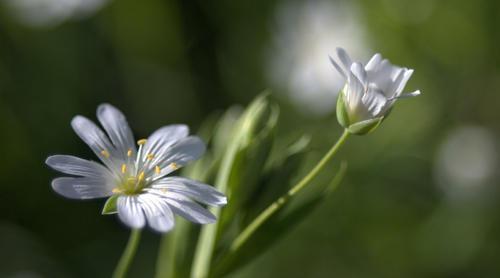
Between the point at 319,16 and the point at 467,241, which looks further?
the point at 319,16

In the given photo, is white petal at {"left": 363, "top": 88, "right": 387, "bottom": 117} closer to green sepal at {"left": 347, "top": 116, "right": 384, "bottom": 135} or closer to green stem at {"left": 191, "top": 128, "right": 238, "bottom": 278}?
green sepal at {"left": 347, "top": 116, "right": 384, "bottom": 135}

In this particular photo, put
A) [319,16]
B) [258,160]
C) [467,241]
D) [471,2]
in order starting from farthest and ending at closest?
[319,16] < [471,2] < [467,241] < [258,160]

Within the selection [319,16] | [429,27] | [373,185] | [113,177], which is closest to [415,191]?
[373,185]

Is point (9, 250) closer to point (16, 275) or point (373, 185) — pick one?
point (16, 275)

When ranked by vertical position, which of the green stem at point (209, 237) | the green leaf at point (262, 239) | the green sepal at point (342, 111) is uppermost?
the green sepal at point (342, 111)

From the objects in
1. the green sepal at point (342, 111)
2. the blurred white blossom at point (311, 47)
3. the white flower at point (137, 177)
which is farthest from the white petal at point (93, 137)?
the blurred white blossom at point (311, 47)

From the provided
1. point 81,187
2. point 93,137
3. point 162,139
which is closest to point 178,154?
point 162,139

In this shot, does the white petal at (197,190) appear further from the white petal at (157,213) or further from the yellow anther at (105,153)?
the yellow anther at (105,153)
